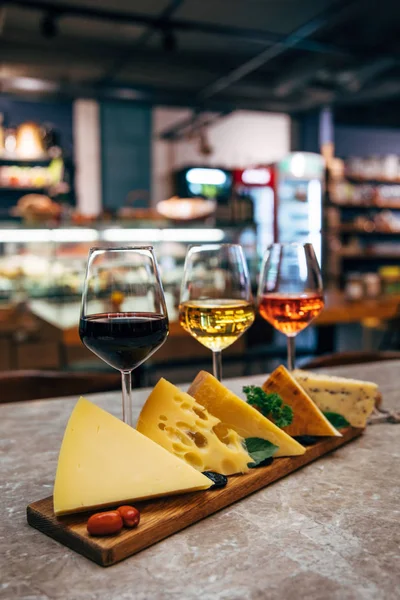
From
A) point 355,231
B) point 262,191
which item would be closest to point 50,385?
point 262,191

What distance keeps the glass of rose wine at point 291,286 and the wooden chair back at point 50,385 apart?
544 millimetres

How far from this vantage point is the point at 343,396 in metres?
0.96

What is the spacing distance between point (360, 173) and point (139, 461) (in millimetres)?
9211

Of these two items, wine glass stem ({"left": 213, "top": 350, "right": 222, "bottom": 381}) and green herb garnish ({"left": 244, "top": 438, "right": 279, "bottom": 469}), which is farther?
wine glass stem ({"left": 213, "top": 350, "right": 222, "bottom": 381})

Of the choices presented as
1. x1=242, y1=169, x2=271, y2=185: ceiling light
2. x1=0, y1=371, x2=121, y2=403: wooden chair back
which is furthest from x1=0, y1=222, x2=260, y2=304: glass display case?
x1=242, y1=169, x2=271, y2=185: ceiling light

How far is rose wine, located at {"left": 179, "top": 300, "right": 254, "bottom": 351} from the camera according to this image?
961mm

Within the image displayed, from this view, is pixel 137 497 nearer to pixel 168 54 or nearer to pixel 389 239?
pixel 168 54

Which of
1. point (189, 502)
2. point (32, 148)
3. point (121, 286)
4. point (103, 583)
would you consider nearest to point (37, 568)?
point (103, 583)

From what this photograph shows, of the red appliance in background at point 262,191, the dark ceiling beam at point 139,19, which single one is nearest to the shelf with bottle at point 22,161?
the dark ceiling beam at point 139,19

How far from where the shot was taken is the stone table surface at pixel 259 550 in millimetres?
532

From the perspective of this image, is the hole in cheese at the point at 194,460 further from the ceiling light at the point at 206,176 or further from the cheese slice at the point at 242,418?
the ceiling light at the point at 206,176

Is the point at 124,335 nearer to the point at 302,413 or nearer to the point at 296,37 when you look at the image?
the point at 302,413

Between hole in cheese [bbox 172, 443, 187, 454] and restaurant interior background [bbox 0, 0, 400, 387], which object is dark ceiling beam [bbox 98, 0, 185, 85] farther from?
hole in cheese [bbox 172, 443, 187, 454]

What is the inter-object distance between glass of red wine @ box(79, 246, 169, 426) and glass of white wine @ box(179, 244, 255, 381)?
16 centimetres
